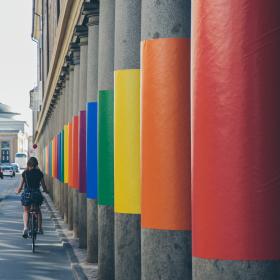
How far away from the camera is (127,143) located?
10.2m

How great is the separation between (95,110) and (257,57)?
363 inches

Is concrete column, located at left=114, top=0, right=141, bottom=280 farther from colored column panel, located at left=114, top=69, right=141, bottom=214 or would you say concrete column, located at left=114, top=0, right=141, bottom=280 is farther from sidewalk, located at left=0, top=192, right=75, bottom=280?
sidewalk, located at left=0, top=192, right=75, bottom=280

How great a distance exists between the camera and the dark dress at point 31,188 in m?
17.1

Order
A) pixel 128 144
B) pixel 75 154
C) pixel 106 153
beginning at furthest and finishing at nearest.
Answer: pixel 75 154 < pixel 106 153 < pixel 128 144

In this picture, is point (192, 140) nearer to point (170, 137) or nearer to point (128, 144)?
point (170, 137)

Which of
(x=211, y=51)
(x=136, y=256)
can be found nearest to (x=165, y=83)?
(x=211, y=51)

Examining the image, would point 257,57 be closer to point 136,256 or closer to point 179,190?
point 179,190

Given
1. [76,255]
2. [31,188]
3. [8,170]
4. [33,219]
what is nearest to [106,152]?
[76,255]

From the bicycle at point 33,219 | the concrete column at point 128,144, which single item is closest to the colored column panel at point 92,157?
the bicycle at point 33,219

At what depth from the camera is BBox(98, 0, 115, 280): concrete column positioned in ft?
39.9

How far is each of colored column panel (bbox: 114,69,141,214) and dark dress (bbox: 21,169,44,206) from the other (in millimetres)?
6878

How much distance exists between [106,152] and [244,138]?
6.23 metres

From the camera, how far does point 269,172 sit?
19.6 feet

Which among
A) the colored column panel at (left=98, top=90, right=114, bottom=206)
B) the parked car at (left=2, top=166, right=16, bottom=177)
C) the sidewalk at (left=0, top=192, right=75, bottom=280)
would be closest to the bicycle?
the sidewalk at (left=0, top=192, right=75, bottom=280)
